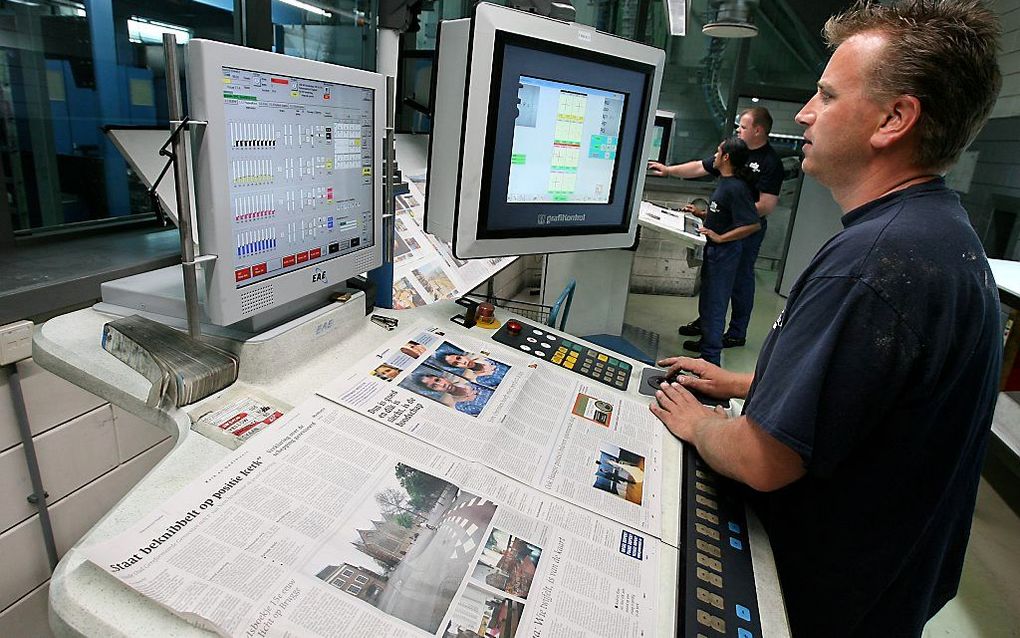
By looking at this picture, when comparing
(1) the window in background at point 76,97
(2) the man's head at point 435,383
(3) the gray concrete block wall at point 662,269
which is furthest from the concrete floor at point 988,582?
(1) the window in background at point 76,97

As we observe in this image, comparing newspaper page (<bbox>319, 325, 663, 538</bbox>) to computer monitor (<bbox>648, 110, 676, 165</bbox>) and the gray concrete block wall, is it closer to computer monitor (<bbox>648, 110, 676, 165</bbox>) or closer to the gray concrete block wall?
computer monitor (<bbox>648, 110, 676, 165</bbox>)

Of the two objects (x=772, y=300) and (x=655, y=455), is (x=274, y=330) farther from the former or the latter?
(x=772, y=300)

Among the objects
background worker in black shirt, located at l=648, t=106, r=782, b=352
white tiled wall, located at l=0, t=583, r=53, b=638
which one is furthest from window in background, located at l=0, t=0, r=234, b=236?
background worker in black shirt, located at l=648, t=106, r=782, b=352

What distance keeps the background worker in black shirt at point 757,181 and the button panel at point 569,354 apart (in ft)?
9.32

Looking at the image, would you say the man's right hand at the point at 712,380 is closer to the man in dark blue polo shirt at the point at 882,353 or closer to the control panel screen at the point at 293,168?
the man in dark blue polo shirt at the point at 882,353

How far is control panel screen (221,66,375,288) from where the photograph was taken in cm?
101

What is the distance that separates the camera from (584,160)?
162cm

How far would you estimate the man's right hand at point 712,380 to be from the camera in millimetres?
1363

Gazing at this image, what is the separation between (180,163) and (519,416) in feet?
2.44

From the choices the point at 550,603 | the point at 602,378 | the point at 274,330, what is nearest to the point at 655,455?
the point at 602,378

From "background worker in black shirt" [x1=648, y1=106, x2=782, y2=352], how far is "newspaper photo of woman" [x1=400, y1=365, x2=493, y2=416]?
3.23 metres

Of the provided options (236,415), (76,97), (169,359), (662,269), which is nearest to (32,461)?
(169,359)

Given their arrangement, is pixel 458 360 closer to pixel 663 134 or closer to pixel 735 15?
pixel 735 15

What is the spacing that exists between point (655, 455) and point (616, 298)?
2.78 metres
